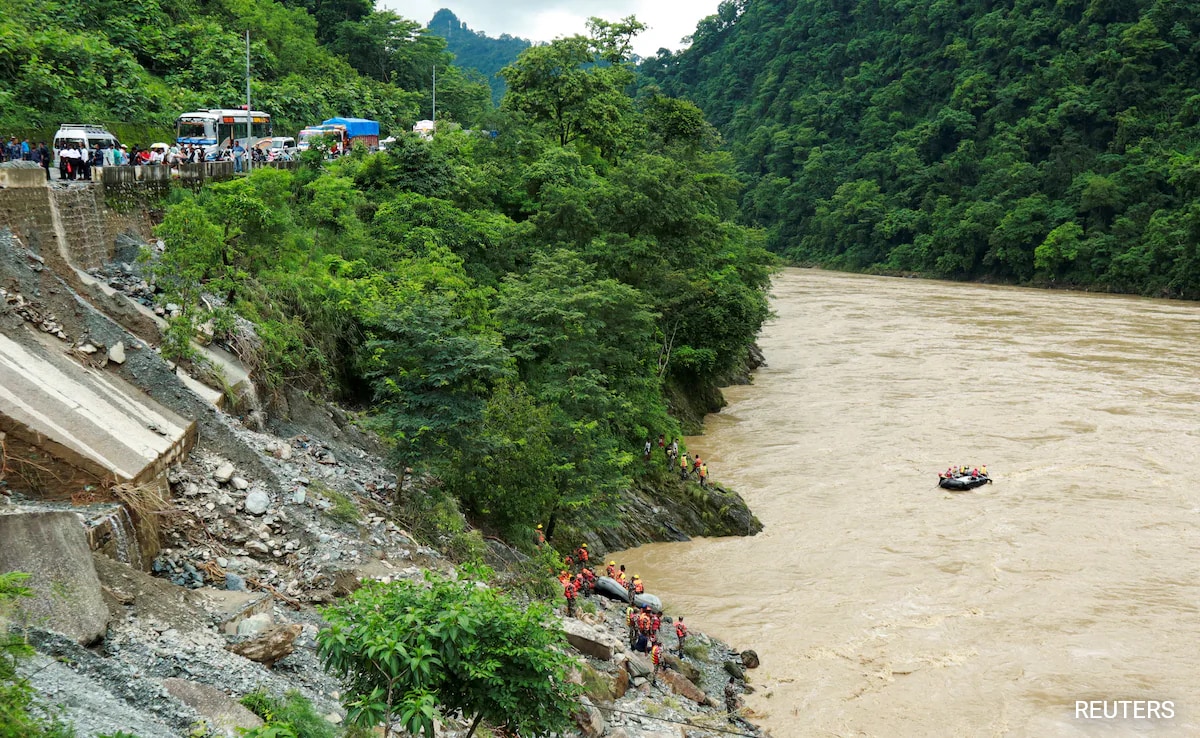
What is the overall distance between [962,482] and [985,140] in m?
79.3

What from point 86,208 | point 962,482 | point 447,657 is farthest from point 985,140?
point 447,657

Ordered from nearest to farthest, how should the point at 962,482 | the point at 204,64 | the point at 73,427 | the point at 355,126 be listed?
the point at 73,427 < the point at 962,482 < the point at 204,64 < the point at 355,126

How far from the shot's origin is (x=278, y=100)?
44.9 metres

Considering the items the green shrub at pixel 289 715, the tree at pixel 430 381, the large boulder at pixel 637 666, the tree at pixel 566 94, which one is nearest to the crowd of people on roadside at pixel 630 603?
the large boulder at pixel 637 666

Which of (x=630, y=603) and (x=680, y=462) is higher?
(x=680, y=462)

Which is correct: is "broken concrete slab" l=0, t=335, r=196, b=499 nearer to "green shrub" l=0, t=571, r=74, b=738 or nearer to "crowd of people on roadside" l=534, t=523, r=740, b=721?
"green shrub" l=0, t=571, r=74, b=738

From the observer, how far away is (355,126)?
43.8m

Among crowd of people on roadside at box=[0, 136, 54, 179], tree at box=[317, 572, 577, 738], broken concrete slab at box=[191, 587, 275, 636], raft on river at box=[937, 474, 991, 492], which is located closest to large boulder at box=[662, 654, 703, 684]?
broken concrete slab at box=[191, 587, 275, 636]

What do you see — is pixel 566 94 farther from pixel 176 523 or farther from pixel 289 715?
pixel 289 715

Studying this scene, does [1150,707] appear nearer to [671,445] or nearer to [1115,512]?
[1115,512]

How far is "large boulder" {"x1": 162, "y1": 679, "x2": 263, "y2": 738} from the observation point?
28.8 ft

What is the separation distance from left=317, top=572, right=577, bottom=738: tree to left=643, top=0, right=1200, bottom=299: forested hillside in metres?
75.8

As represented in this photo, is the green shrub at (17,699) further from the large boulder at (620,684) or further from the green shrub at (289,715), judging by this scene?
the large boulder at (620,684)

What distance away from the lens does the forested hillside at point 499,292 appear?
19.0 m
